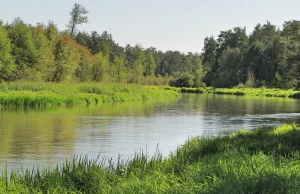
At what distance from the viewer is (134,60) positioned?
106 metres

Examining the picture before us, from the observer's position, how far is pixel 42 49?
52.8m

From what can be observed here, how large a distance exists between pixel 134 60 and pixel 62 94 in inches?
2582

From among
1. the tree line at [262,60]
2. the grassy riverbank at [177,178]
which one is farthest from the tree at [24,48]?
the tree line at [262,60]

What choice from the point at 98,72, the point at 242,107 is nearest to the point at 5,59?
the point at 98,72

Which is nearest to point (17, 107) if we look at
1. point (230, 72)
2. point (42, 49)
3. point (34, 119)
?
point (34, 119)

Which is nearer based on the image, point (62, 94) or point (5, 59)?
point (62, 94)

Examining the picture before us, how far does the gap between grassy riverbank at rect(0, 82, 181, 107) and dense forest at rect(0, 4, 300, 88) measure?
6512 millimetres

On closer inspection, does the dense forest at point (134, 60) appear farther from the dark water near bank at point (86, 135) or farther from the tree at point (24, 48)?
the dark water near bank at point (86, 135)

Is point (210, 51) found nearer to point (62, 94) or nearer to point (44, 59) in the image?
point (44, 59)

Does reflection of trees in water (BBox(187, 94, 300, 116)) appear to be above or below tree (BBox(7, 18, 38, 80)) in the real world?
below

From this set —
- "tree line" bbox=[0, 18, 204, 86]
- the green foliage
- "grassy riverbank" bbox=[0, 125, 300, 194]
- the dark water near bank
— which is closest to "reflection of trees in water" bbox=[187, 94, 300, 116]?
the dark water near bank

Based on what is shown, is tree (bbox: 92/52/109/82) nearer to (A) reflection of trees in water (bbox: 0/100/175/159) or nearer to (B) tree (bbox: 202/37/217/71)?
(A) reflection of trees in water (bbox: 0/100/175/159)

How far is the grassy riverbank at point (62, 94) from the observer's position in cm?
3491

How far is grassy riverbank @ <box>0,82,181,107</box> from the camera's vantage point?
115 ft
